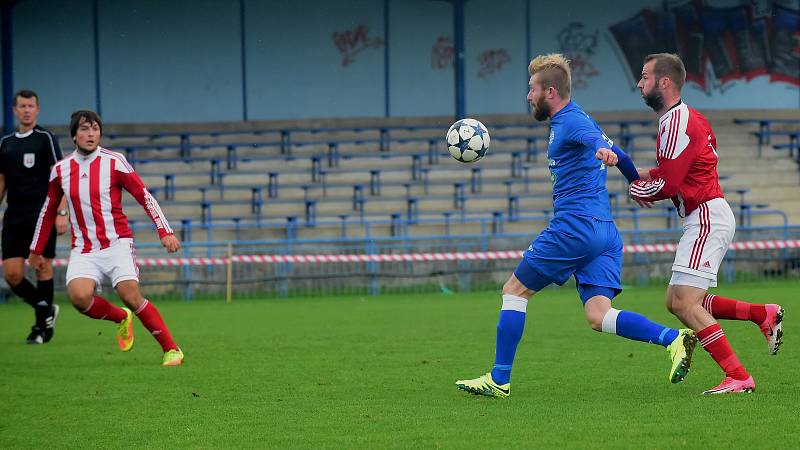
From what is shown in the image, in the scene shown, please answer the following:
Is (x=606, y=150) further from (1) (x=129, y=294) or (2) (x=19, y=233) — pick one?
(2) (x=19, y=233)

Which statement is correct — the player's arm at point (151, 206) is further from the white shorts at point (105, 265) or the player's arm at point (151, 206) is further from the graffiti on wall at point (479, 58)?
the graffiti on wall at point (479, 58)

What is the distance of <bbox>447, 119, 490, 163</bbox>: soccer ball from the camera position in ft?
27.3

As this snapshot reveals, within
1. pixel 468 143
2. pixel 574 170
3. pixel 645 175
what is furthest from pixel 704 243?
pixel 468 143

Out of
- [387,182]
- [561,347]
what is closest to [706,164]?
[561,347]

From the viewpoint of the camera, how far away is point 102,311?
10.1m

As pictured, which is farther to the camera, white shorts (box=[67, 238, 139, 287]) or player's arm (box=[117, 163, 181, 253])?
white shorts (box=[67, 238, 139, 287])

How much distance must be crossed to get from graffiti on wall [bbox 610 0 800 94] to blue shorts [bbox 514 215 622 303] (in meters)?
23.1

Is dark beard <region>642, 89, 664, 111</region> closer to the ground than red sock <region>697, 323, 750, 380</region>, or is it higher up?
higher up

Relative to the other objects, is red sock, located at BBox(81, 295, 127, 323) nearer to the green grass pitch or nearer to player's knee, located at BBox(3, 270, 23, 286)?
the green grass pitch

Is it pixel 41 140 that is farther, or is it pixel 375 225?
pixel 375 225

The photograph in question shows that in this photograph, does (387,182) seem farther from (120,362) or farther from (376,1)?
(120,362)

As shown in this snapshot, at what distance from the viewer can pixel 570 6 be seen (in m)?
30.2

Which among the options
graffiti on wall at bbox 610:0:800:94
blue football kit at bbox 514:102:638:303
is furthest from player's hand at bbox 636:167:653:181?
graffiti on wall at bbox 610:0:800:94

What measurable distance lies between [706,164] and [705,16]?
24263mm
